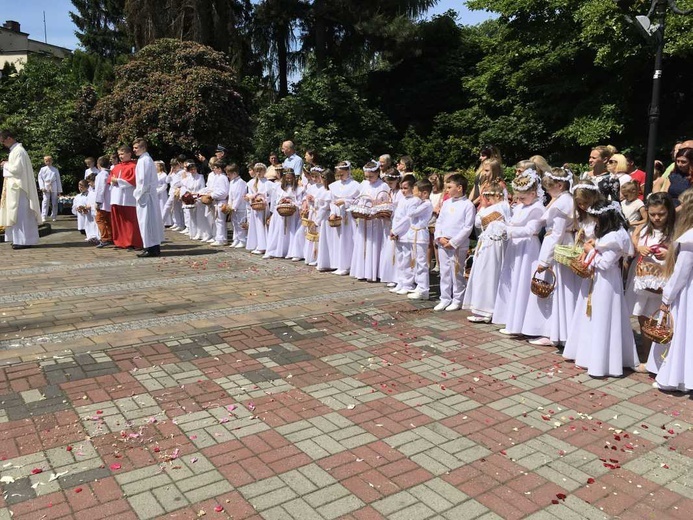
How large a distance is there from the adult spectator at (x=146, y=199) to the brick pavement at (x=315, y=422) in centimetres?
441

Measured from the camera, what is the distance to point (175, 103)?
2178cm

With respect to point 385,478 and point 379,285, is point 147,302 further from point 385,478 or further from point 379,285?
point 385,478

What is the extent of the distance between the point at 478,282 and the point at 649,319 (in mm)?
2418

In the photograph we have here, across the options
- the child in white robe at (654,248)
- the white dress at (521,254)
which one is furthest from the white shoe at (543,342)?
the child in white robe at (654,248)

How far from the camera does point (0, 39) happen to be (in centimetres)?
5209

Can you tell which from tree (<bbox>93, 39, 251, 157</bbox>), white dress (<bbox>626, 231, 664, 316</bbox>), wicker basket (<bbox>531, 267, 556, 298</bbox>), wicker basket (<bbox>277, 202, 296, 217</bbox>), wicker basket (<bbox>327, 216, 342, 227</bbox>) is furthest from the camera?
tree (<bbox>93, 39, 251, 157</bbox>)

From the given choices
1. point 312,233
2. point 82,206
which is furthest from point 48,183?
point 312,233

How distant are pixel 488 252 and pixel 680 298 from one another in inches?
105

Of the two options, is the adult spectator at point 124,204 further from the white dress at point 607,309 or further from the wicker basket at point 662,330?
the wicker basket at point 662,330

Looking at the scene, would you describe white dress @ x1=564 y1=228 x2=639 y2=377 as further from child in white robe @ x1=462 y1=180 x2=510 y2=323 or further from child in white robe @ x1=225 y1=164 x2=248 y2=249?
child in white robe @ x1=225 y1=164 x2=248 y2=249

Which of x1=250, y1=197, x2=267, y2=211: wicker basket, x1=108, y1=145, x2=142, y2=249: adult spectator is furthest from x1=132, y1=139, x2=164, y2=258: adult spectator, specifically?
x1=250, y1=197, x2=267, y2=211: wicker basket

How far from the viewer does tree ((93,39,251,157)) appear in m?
21.9

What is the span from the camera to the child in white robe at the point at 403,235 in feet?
29.7

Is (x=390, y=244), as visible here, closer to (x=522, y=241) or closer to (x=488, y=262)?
(x=488, y=262)
